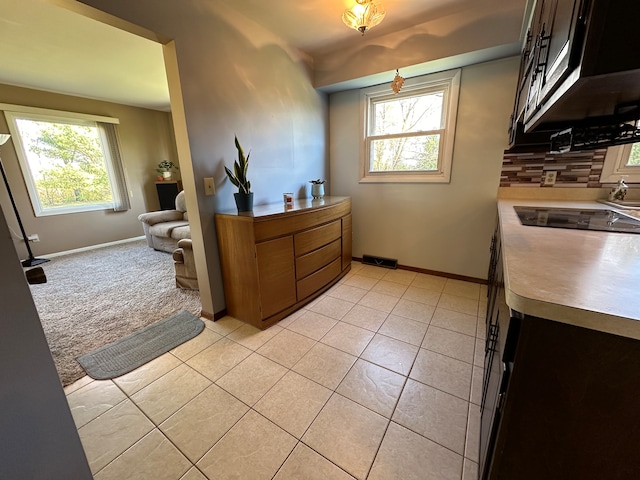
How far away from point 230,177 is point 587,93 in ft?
6.62

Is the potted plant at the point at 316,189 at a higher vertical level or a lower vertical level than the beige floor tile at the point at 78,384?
higher

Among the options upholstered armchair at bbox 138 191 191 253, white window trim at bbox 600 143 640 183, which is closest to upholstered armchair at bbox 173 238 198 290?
upholstered armchair at bbox 138 191 191 253

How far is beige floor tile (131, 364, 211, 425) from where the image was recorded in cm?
132

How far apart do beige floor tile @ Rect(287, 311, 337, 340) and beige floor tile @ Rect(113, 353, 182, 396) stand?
0.85m

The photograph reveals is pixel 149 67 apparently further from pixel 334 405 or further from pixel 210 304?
pixel 334 405

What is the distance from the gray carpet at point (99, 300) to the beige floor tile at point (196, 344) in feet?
1.19

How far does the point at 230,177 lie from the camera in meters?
2.01

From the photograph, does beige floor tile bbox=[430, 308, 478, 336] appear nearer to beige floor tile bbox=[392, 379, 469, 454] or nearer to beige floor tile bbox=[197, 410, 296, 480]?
beige floor tile bbox=[392, 379, 469, 454]

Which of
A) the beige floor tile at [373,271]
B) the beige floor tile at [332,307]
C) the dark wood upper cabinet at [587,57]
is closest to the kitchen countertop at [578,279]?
the dark wood upper cabinet at [587,57]

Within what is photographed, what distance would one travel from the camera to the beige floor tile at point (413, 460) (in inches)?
40.1

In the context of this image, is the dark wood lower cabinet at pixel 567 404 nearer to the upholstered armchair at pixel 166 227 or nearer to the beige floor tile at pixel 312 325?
the beige floor tile at pixel 312 325

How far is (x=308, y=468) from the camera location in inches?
41.3

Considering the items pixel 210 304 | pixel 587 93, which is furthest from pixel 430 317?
pixel 210 304

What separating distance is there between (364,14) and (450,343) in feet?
7.61
